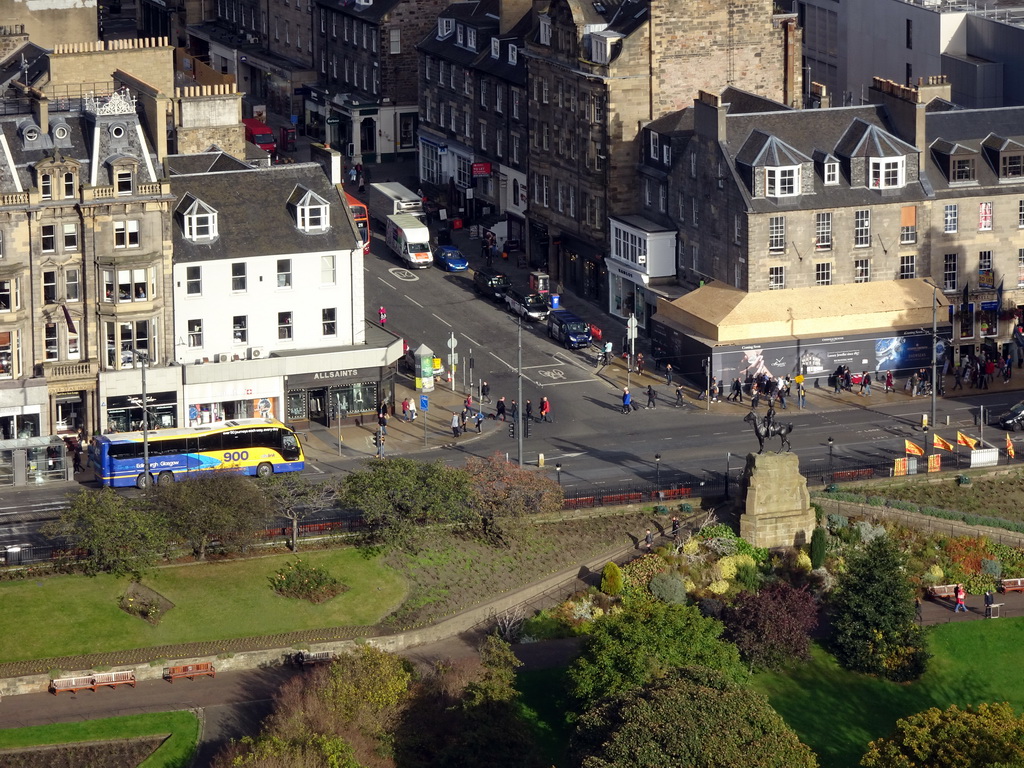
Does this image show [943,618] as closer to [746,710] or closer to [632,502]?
[632,502]

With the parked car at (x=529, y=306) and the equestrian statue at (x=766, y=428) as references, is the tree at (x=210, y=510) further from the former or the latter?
the parked car at (x=529, y=306)

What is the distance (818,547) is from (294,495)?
21155mm

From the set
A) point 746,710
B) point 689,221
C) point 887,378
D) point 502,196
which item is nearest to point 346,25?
point 502,196

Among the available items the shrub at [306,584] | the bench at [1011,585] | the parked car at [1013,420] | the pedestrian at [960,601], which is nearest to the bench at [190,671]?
the shrub at [306,584]

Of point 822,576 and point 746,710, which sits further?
point 822,576

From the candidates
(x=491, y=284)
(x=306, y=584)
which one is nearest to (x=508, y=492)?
(x=306, y=584)

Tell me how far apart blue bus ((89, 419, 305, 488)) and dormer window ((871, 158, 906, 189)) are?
107ft

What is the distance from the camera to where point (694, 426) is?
10494 cm

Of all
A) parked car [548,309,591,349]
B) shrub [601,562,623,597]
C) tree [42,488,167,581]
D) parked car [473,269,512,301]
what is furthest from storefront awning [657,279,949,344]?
tree [42,488,167,581]

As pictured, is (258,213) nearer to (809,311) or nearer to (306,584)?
(306,584)

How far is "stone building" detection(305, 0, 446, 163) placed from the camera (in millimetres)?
150625

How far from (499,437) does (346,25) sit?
5959 cm

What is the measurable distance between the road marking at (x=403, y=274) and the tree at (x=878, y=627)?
155 feet

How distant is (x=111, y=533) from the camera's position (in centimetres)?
8450
